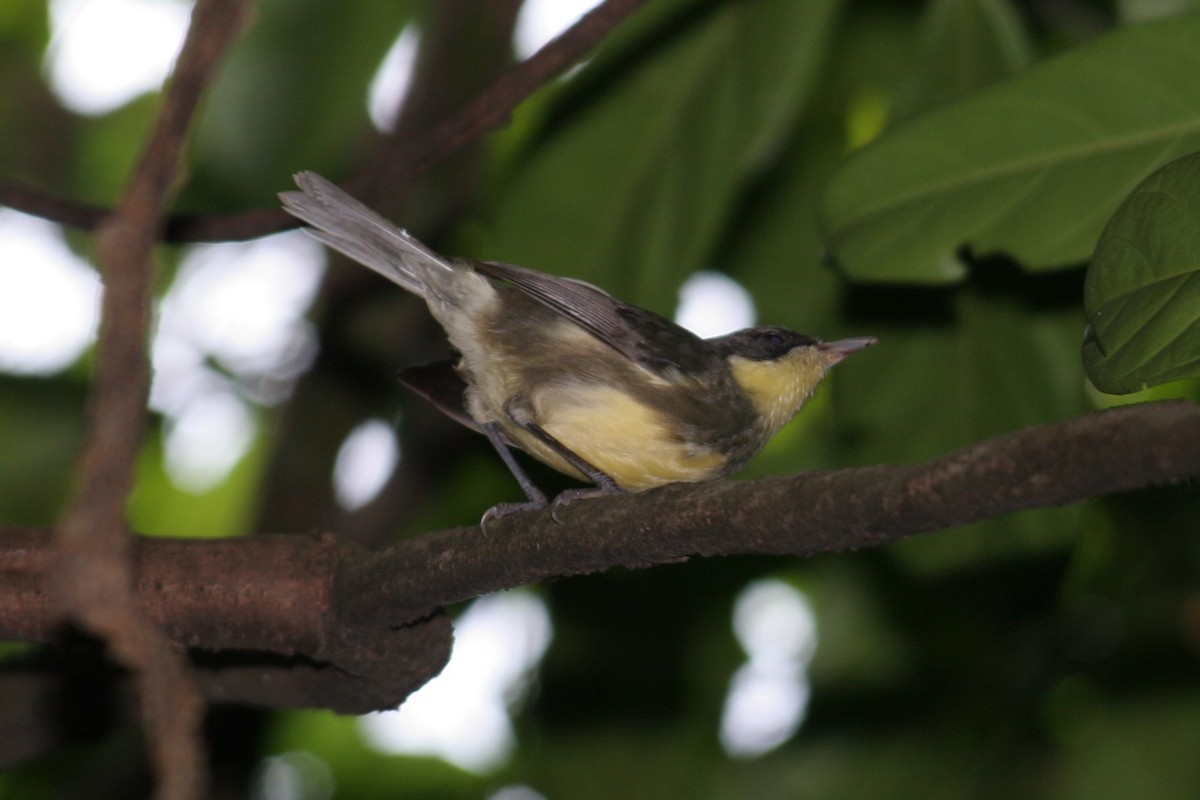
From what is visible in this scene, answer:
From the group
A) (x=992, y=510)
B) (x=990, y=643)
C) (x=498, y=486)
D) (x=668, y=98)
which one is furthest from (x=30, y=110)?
(x=992, y=510)

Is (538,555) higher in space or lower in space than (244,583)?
lower

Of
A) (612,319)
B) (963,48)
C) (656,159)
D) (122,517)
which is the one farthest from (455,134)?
(122,517)

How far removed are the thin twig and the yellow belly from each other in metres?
2.45

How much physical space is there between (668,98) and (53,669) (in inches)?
94.2

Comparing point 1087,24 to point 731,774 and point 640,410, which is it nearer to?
point 640,410

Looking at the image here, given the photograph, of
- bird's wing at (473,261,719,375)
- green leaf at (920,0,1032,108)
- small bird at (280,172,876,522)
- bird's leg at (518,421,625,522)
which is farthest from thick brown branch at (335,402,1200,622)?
green leaf at (920,0,1032,108)

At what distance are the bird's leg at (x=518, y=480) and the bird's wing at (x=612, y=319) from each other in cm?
43

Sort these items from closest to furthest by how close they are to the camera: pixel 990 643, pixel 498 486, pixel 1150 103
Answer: pixel 1150 103, pixel 990 643, pixel 498 486

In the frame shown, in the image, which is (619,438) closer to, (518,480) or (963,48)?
(518,480)

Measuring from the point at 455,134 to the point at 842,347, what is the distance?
138 centimetres

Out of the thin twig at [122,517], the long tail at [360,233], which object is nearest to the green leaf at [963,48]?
the long tail at [360,233]

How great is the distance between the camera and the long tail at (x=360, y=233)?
3.50 metres

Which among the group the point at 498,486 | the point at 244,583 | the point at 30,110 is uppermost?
the point at 30,110

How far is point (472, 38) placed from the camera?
4844mm
